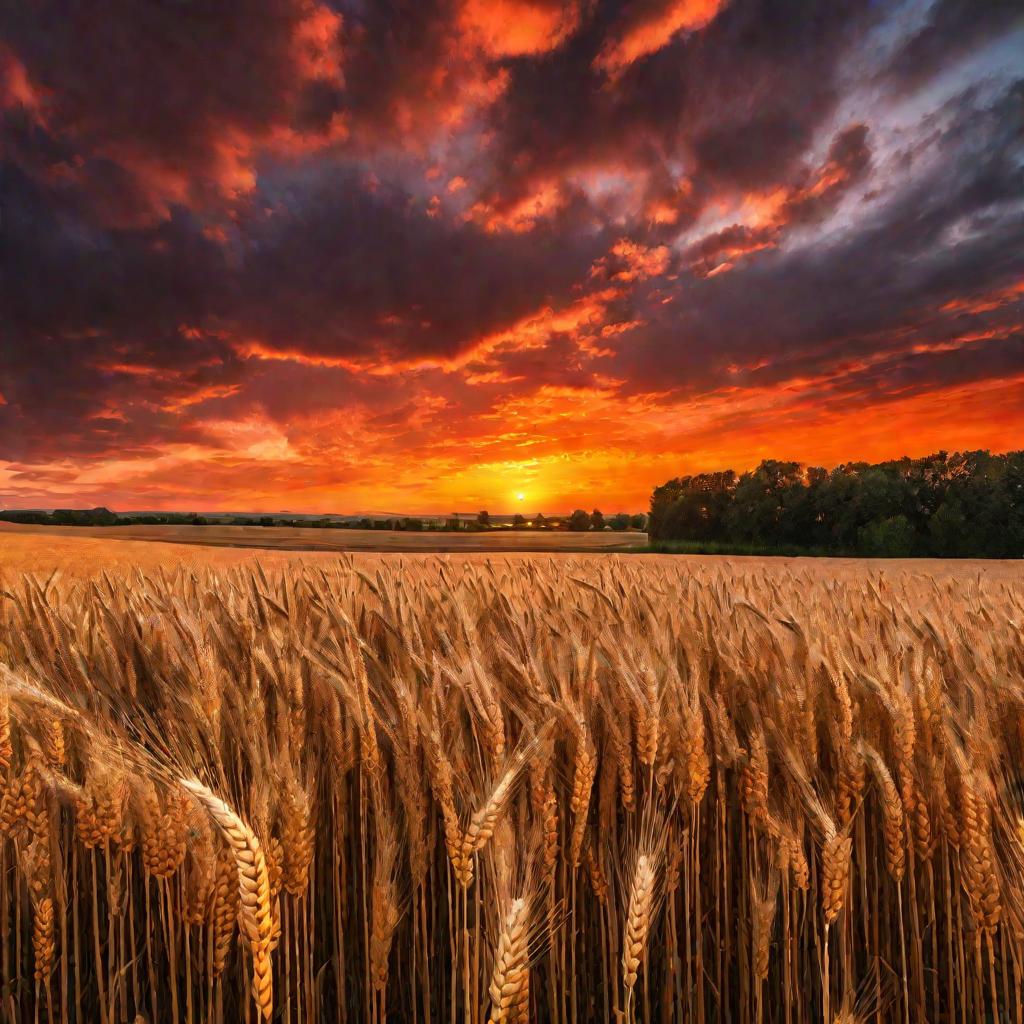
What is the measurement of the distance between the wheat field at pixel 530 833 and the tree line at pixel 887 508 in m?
32.2

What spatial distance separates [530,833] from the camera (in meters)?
1.52

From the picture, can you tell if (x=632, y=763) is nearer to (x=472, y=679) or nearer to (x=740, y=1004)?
(x=472, y=679)

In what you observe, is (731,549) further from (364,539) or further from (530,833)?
(530,833)

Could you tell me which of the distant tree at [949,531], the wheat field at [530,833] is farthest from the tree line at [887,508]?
the wheat field at [530,833]

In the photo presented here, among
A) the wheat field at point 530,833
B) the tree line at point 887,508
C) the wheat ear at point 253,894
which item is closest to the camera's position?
the wheat ear at point 253,894

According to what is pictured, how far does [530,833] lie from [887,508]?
3450 cm

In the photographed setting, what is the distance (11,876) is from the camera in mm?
1923

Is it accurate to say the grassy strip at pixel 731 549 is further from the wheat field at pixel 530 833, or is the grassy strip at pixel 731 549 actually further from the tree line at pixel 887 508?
the wheat field at pixel 530 833

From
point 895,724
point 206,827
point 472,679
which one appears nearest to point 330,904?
point 206,827

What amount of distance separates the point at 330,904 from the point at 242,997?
0.28m

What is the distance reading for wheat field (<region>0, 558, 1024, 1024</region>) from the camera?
1.47 m

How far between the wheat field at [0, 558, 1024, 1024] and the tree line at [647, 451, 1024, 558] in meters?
32.2

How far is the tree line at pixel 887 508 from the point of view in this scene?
96.8 ft

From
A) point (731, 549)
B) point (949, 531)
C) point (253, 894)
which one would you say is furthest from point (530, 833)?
point (949, 531)
